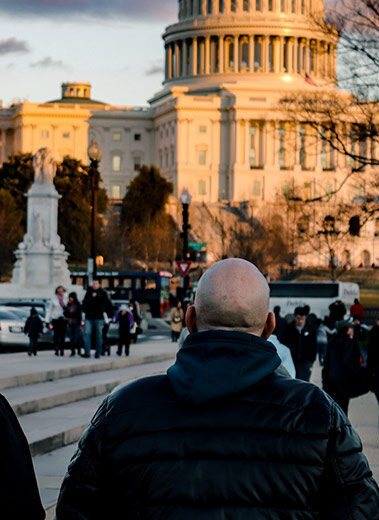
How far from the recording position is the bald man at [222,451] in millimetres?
3732

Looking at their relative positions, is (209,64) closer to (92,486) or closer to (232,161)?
(232,161)

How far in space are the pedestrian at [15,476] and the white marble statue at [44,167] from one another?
135ft

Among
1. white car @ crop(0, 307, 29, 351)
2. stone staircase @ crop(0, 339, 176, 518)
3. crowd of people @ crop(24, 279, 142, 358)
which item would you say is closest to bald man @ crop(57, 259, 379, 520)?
stone staircase @ crop(0, 339, 176, 518)

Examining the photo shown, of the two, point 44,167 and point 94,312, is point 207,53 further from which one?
point 94,312

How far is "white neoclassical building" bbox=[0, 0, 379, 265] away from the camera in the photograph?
475ft

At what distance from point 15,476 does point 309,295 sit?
45400mm

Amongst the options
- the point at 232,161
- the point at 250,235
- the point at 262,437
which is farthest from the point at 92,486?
the point at 232,161

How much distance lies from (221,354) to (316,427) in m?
0.36

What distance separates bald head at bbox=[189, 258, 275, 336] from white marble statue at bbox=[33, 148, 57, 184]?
40786 mm

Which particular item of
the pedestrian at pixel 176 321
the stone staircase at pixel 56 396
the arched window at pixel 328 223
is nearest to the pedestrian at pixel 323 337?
the arched window at pixel 328 223

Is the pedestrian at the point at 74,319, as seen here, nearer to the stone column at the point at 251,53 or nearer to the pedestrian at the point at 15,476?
the pedestrian at the point at 15,476

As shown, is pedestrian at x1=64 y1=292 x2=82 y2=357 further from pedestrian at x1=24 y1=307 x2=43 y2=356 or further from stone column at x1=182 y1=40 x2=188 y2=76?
stone column at x1=182 y1=40 x2=188 y2=76

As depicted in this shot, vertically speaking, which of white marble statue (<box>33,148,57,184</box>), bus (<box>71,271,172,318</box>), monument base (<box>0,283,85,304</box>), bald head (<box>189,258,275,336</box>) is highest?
white marble statue (<box>33,148,57,184</box>)

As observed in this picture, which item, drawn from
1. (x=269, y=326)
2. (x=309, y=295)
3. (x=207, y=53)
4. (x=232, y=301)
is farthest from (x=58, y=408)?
(x=207, y=53)
